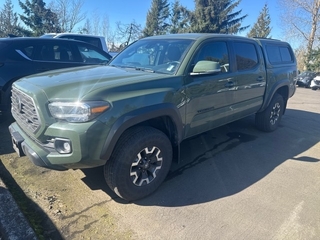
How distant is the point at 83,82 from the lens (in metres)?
2.66

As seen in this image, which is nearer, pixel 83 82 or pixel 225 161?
pixel 83 82

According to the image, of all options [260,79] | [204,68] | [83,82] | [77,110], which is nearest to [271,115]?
[260,79]

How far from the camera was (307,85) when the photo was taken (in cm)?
1883

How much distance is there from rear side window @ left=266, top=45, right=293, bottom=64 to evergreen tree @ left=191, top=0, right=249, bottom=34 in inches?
967

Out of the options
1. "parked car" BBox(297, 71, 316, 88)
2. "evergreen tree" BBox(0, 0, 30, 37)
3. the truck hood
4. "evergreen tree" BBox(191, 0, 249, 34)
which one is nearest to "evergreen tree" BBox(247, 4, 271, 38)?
"evergreen tree" BBox(191, 0, 249, 34)

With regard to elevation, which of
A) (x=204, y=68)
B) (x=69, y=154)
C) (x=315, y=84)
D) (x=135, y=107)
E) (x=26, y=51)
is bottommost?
(x=315, y=84)

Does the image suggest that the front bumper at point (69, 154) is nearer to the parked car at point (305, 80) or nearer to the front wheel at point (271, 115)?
the front wheel at point (271, 115)

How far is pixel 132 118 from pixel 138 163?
60 cm

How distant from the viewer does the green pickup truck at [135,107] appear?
2.36 meters

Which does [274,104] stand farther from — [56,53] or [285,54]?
[56,53]

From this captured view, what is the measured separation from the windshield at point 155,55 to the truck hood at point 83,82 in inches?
10.5

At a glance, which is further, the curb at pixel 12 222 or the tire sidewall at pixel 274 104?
the tire sidewall at pixel 274 104

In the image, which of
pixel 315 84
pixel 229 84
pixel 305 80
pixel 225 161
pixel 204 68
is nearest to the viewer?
pixel 204 68

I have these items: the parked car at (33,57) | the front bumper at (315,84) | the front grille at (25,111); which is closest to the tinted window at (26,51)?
the parked car at (33,57)
